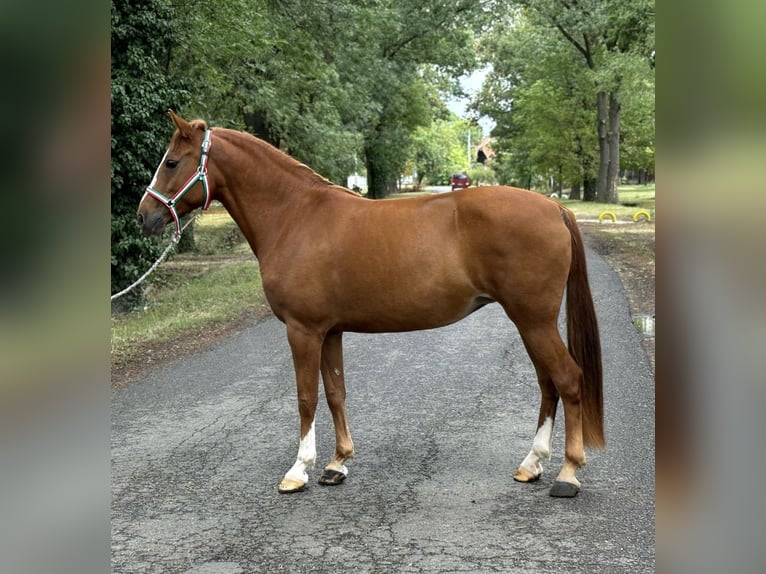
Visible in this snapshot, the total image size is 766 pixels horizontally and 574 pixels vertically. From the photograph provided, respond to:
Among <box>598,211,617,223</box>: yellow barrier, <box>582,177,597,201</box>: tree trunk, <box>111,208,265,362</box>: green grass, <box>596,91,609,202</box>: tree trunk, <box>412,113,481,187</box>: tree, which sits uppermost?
<box>412,113,481,187</box>: tree

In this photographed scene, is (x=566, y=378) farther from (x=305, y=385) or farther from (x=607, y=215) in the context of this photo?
(x=607, y=215)

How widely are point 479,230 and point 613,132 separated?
32562 mm

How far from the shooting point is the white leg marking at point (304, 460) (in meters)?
4.33

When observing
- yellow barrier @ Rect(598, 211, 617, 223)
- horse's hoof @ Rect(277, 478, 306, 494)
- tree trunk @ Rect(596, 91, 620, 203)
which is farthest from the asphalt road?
tree trunk @ Rect(596, 91, 620, 203)

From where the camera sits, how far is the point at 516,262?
4.18 meters

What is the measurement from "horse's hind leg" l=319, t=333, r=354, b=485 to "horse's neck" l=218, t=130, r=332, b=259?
0.72 meters

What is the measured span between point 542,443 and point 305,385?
1402mm

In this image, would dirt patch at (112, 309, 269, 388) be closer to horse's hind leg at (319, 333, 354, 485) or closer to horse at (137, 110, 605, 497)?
horse's hind leg at (319, 333, 354, 485)

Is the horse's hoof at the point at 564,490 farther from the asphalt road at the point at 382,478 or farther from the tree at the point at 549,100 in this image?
the tree at the point at 549,100

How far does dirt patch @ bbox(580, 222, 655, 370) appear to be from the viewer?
34.6 feet

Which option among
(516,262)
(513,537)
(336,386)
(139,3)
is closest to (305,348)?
(336,386)

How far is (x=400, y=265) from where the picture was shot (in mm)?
4301

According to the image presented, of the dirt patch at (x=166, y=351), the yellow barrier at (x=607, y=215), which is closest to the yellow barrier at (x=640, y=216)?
the yellow barrier at (x=607, y=215)
